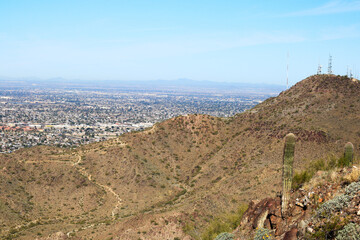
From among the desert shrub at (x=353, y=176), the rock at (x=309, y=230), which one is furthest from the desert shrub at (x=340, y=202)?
the desert shrub at (x=353, y=176)

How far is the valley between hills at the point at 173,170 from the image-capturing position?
33.4m

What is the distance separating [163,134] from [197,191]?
19427 mm

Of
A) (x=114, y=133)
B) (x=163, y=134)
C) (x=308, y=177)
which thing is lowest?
(x=114, y=133)

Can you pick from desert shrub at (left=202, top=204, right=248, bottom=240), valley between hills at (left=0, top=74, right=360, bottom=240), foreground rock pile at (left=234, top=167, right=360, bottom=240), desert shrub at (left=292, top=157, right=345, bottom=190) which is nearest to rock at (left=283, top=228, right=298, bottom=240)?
foreground rock pile at (left=234, top=167, right=360, bottom=240)

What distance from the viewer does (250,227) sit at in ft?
56.6

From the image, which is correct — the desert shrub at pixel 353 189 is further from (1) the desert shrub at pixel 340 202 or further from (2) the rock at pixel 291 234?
(2) the rock at pixel 291 234

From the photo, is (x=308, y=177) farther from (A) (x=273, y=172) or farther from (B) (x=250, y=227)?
(A) (x=273, y=172)

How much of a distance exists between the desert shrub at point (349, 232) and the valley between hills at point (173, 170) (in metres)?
19.9

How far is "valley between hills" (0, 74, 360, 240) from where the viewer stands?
1315 inches

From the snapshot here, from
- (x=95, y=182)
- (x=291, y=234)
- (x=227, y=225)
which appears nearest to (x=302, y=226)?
(x=291, y=234)

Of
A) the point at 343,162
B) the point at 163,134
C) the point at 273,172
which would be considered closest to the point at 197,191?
the point at 273,172

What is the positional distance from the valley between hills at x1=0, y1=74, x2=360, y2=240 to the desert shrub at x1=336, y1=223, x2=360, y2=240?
1986 centimetres

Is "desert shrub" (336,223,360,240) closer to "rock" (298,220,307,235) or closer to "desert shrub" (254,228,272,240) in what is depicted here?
"rock" (298,220,307,235)

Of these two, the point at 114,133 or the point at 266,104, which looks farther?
the point at 114,133
